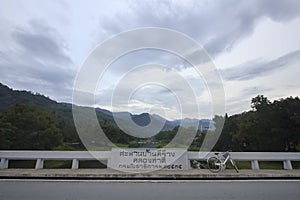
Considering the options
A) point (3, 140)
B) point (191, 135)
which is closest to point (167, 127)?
point (191, 135)

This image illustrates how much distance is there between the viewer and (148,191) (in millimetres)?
5387

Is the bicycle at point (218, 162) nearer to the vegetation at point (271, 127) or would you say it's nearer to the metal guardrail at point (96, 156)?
the metal guardrail at point (96, 156)

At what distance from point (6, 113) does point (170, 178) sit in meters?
25.9

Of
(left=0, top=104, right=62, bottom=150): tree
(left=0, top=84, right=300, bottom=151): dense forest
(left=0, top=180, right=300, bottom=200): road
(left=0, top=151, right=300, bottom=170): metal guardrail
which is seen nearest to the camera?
(left=0, top=180, right=300, bottom=200): road

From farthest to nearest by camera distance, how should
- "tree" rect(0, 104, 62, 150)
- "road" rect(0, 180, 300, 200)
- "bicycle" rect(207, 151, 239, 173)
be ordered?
"tree" rect(0, 104, 62, 150)
"bicycle" rect(207, 151, 239, 173)
"road" rect(0, 180, 300, 200)

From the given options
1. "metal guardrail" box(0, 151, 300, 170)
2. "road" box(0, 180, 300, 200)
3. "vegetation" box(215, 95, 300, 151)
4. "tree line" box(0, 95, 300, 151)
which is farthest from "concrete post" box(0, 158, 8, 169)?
"vegetation" box(215, 95, 300, 151)

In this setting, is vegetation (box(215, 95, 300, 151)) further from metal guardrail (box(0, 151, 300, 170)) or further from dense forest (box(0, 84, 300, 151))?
metal guardrail (box(0, 151, 300, 170))

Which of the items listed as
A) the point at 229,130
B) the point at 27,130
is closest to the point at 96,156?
the point at 27,130

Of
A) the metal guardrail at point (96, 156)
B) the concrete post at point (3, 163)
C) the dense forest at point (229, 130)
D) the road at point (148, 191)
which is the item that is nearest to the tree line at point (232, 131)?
the dense forest at point (229, 130)

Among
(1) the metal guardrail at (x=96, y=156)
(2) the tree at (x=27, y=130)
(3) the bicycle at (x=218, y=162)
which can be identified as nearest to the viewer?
(3) the bicycle at (x=218, y=162)

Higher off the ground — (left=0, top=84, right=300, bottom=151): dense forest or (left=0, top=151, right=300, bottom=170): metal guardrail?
(left=0, top=84, right=300, bottom=151): dense forest

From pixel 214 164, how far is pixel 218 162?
Result: 0.17 metres

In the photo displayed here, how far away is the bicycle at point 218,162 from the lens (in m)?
8.17

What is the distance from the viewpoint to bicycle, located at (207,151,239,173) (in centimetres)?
817
